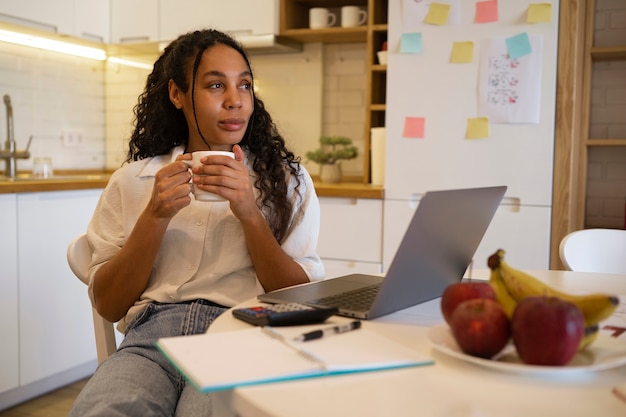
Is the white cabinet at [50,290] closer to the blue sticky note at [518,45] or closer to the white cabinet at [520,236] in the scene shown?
the white cabinet at [520,236]

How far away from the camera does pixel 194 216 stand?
149 centimetres

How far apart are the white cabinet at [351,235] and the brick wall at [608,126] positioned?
0.99 metres

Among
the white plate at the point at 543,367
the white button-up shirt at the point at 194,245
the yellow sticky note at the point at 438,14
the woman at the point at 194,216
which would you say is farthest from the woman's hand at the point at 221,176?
the yellow sticky note at the point at 438,14

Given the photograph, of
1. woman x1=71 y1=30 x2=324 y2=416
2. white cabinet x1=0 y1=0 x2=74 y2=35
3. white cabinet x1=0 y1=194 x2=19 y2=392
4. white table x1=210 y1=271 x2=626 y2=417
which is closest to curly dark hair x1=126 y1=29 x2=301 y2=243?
woman x1=71 y1=30 x2=324 y2=416

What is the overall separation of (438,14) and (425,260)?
203cm

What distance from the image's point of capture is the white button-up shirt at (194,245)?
1423 mm

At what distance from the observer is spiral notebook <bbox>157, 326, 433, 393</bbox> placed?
703 mm

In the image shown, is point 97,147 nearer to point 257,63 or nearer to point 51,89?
point 51,89

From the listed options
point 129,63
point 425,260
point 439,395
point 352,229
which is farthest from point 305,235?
point 129,63

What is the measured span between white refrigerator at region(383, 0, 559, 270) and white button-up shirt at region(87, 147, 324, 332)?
136cm

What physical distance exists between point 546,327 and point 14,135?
3185 millimetres

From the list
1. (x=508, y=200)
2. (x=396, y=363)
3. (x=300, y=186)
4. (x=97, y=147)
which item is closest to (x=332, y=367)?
(x=396, y=363)

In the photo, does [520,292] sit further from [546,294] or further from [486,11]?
[486,11]

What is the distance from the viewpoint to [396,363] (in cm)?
76
